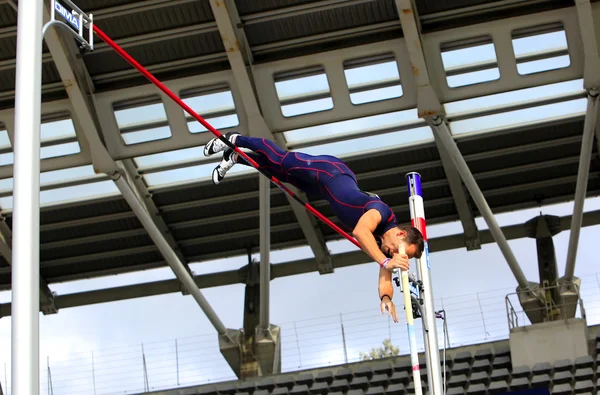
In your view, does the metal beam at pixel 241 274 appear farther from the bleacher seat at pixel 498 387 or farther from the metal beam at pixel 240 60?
the bleacher seat at pixel 498 387

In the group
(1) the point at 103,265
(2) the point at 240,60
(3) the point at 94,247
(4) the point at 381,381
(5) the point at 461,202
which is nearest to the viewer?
(2) the point at 240,60

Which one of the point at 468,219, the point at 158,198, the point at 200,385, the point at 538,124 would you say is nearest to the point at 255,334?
the point at 200,385

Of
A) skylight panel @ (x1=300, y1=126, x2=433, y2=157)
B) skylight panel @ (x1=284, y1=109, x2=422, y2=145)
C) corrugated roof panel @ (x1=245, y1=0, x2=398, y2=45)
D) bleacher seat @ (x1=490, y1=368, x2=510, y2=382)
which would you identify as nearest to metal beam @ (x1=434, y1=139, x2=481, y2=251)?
skylight panel @ (x1=300, y1=126, x2=433, y2=157)

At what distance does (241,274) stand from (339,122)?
520 centimetres

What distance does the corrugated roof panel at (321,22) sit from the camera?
15.8 meters

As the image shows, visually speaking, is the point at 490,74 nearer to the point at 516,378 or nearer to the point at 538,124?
the point at 538,124

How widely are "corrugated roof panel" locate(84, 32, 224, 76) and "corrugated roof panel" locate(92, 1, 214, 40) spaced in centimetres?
33

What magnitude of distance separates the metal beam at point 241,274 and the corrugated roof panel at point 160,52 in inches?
246

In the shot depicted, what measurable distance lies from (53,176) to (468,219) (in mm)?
8179

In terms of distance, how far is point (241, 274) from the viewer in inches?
842

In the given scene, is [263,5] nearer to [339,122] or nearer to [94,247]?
[339,122]

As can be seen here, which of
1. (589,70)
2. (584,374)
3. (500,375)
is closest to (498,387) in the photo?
(500,375)

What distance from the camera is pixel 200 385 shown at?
752 inches

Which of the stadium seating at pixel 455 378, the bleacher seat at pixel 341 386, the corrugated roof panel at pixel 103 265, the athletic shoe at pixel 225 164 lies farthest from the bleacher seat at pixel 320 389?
the athletic shoe at pixel 225 164
